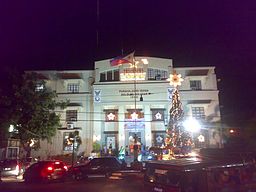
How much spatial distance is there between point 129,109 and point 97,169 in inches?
844

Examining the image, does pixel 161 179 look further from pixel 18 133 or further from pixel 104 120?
Answer: pixel 104 120

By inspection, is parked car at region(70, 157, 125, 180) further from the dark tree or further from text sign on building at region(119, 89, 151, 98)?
text sign on building at region(119, 89, 151, 98)

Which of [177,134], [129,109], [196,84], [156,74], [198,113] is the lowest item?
[177,134]

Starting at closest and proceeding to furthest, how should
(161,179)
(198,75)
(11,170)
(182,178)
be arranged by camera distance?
1. (182,178)
2. (161,179)
3. (11,170)
4. (198,75)

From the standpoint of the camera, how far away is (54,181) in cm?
1703

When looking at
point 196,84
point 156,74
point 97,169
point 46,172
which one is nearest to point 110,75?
point 156,74

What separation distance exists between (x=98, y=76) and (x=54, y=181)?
78.9 feet

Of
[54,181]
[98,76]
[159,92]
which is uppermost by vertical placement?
[98,76]

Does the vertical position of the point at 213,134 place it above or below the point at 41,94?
below

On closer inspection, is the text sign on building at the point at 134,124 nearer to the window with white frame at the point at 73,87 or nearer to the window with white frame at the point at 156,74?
the window with white frame at the point at 156,74

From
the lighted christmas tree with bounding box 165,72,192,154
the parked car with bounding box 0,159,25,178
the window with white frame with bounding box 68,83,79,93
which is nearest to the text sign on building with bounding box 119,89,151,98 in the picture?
the window with white frame with bounding box 68,83,79,93

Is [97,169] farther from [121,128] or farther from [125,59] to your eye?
[121,128]

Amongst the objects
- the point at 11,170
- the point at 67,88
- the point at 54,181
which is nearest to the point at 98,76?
the point at 67,88

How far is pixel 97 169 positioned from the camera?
18406mm
